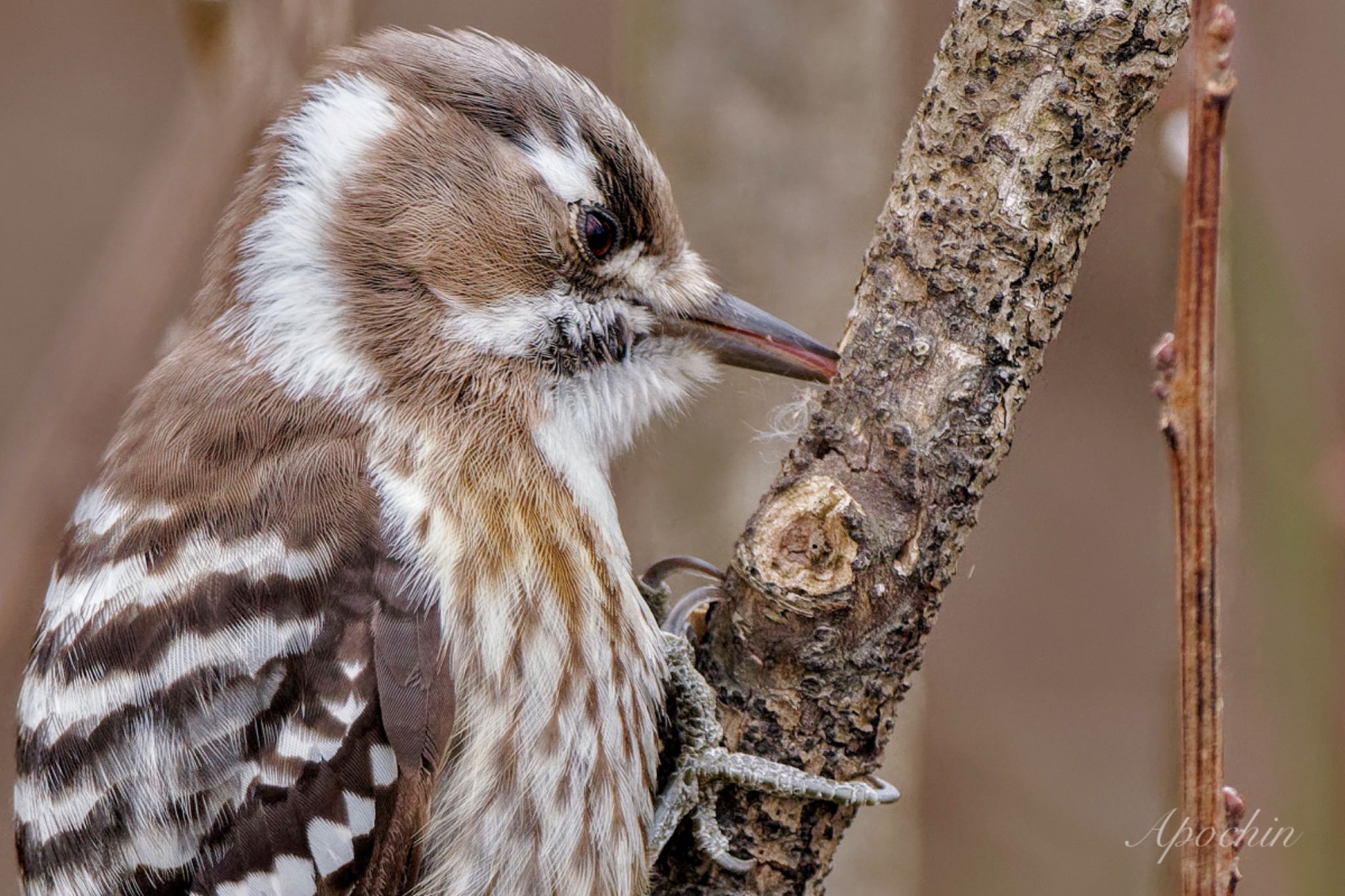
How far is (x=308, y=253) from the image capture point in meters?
2.49

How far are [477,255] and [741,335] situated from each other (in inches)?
19.4

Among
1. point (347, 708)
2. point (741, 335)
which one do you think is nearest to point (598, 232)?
point (741, 335)

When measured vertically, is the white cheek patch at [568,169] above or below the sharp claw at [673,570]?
above

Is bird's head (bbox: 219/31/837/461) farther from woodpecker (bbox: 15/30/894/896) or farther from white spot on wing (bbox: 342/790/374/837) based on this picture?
white spot on wing (bbox: 342/790/374/837)

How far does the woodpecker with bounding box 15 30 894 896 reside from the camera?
7.18 feet

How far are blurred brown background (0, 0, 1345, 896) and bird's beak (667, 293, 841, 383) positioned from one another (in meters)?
0.67

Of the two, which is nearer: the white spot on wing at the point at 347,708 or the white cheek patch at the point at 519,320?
the white spot on wing at the point at 347,708

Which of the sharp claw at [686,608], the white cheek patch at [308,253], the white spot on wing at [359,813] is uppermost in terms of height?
the white cheek patch at [308,253]

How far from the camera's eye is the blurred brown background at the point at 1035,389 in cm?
239

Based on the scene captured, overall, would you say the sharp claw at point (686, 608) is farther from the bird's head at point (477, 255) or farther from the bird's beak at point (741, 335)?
the bird's beak at point (741, 335)

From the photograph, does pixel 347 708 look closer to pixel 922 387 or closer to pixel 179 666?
pixel 179 666

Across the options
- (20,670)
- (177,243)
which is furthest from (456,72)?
(20,670)

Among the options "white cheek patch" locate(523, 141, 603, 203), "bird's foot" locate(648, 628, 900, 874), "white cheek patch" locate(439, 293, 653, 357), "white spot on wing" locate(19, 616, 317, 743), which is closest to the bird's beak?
"white cheek patch" locate(439, 293, 653, 357)

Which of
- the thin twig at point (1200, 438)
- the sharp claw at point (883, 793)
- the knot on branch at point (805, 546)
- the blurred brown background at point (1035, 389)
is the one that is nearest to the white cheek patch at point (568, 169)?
the blurred brown background at point (1035, 389)
